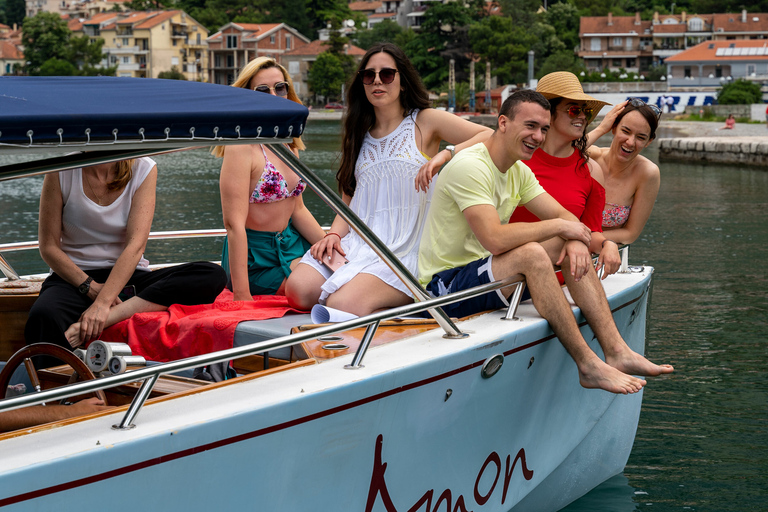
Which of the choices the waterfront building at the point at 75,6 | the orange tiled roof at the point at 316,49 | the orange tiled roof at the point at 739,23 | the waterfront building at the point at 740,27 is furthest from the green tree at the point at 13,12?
the waterfront building at the point at 740,27

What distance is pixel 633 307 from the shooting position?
4.56m

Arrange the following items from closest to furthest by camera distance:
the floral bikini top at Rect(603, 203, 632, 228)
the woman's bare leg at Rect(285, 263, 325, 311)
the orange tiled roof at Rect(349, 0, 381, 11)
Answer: the woman's bare leg at Rect(285, 263, 325, 311) < the floral bikini top at Rect(603, 203, 632, 228) < the orange tiled roof at Rect(349, 0, 381, 11)

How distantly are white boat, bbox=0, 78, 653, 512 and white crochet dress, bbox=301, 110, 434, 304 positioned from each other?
54 cm

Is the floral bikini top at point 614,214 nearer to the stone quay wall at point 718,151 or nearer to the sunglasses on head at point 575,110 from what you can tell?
the sunglasses on head at point 575,110

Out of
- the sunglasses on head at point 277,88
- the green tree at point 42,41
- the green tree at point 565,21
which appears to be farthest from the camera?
the green tree at point 42,41

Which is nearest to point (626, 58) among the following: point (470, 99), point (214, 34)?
point (470, 99)

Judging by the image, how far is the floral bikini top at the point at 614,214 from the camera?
15.0ft

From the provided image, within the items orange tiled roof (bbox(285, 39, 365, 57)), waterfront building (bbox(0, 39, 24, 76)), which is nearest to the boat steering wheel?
orange tiled roof (bbox(285, 39, 365, 57))

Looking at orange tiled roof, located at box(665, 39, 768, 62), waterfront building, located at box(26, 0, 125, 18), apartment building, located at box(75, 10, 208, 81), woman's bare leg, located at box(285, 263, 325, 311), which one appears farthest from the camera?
waterfront building, located at box(26, 0, 125, 18)

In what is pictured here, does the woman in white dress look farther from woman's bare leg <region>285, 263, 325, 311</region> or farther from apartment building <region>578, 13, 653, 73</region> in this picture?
apartment building <region>578, 13, 653, 73</region>

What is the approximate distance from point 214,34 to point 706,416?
119 meters

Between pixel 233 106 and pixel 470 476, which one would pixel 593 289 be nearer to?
pixel 470 476

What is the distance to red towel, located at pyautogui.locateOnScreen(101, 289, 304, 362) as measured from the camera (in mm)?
3561

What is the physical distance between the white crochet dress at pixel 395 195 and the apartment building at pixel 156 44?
116m
